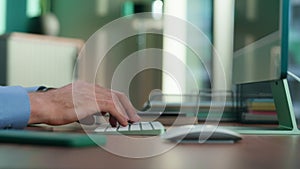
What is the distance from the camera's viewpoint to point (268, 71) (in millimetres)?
936

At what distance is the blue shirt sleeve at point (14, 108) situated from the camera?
0.78 meters

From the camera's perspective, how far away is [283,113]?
38.0 inches

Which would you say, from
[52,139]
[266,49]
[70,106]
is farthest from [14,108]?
[266,49]

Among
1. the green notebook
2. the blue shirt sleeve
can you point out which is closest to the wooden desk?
the green notebook

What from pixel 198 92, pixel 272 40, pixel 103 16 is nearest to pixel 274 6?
pixel 272 40

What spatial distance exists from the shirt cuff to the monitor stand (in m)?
0.41

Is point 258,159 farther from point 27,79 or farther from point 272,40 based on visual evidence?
point 27,79

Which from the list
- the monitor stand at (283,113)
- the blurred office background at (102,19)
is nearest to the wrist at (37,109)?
the monitor stand at (283,113)

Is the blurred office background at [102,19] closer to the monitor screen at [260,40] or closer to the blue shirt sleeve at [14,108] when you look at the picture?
the monitor screen at [260,40]

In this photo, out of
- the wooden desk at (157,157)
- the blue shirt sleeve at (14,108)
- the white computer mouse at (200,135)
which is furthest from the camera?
the blue shirt sleeve at (14,108)

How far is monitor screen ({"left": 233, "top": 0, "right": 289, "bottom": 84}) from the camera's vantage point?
864 mm

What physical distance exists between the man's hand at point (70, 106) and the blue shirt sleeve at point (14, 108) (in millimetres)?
20

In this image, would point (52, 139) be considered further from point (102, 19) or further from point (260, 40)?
point (102, 19)

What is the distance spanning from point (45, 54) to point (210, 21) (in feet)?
5.12
